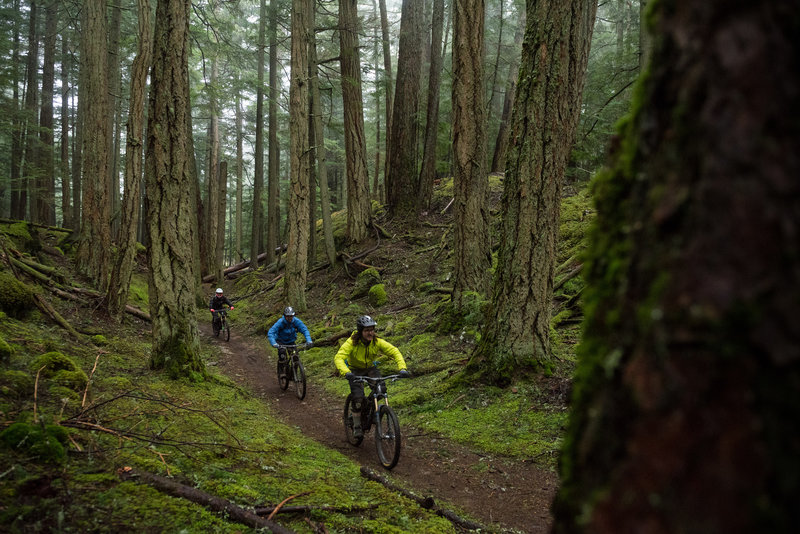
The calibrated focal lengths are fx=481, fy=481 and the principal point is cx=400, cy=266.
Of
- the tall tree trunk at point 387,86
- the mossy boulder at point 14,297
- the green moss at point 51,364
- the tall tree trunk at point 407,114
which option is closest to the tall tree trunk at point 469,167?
the green moss at point 51,364

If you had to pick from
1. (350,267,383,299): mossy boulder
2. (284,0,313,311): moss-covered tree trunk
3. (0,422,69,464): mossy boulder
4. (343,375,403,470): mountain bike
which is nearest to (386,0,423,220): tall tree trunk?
(350,267,383,299): mossy boulder

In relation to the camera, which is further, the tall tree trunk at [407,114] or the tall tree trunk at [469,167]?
the tall tree trunk at [407,114]

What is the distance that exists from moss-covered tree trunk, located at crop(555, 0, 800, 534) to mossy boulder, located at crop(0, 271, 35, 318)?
9.74 meters

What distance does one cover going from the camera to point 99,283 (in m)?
14.0

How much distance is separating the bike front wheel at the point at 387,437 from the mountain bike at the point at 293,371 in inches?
135

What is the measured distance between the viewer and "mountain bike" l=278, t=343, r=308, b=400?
9781mm

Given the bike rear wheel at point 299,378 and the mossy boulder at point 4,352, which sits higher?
the mossy boulder at point 4,352

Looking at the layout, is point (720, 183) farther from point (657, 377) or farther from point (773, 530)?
point (773, 530)

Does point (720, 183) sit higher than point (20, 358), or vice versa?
point (720, 183)

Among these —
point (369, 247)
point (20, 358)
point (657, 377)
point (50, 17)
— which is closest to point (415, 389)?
point (20, 358)

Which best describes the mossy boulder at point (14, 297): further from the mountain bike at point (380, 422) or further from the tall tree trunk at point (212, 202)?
the tall tree trunk at point (212, 202)

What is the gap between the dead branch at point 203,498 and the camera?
10.9 ft

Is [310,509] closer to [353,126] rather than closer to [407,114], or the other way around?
[353,126]

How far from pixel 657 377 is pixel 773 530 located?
0.26 meters
